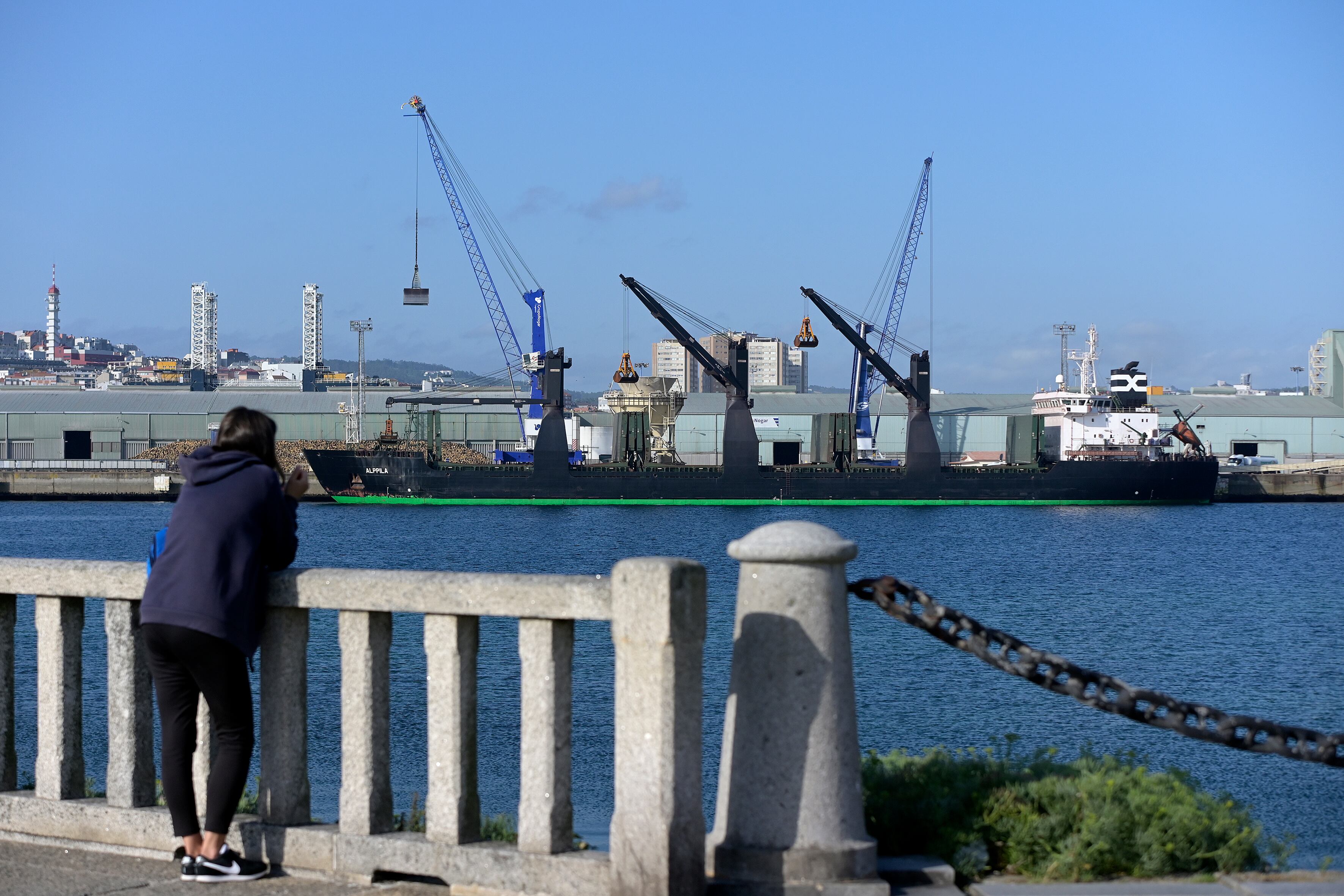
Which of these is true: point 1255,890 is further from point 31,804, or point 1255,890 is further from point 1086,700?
point 31,804

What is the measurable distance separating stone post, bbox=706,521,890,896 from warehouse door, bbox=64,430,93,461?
268 feet

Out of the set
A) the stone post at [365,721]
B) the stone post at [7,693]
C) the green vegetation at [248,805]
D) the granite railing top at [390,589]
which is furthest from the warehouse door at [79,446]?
the stone post at [365,721]

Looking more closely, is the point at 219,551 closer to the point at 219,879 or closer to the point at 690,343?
the point at 219,879

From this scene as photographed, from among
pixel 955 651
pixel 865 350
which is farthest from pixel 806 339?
pixel 955 651

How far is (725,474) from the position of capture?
2675 inches

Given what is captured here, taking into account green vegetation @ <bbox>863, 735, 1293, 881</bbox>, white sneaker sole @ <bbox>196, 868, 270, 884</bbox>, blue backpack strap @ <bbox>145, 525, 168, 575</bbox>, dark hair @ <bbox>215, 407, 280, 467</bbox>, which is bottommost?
white sneaker sole @ <bbox>196, 868, 270, 884</bbox>

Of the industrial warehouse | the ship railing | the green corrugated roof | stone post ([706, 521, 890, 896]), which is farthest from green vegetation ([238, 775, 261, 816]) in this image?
the green corrugated roof

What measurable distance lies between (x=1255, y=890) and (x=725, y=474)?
2530 inches

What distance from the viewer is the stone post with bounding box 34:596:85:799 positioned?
14.2ft

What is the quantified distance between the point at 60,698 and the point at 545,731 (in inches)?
68.6

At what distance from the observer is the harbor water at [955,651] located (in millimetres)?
11320

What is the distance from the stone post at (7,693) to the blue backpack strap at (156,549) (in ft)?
2.39

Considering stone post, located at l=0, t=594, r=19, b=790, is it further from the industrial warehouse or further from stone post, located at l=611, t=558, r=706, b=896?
the industrial warehouse

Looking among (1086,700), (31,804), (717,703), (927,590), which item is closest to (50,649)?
(31,804)
